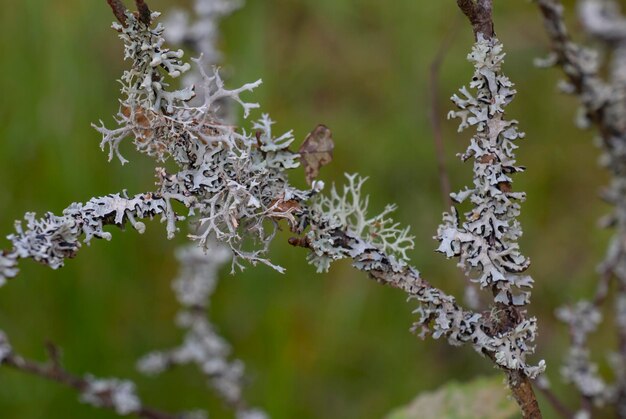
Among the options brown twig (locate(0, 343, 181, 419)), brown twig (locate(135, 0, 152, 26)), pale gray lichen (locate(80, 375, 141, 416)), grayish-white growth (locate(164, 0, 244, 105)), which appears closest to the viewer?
brown twig (locate(135, 0, 152, 26))

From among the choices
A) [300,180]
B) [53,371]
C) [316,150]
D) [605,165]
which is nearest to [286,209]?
[316,150]

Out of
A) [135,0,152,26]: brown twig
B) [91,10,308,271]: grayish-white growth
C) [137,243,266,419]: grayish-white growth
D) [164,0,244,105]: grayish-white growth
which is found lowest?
[91,10,308,271]: grayish-white growth

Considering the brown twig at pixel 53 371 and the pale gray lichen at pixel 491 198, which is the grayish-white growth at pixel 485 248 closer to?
the pale gray lichen at pixel 491 198

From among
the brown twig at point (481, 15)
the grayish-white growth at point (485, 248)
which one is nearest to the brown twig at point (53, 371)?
the grayish-white growth at point (485, 248)

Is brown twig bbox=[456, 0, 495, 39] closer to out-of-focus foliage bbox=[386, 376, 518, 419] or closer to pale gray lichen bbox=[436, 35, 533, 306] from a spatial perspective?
pale gray lichen bbox=[436, 35, 533, 306]

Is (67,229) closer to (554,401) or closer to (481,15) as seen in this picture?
(481,15)

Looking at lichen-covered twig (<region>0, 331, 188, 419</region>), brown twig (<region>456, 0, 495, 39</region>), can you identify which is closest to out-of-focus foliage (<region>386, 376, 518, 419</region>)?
lichen-covered twig (<region>0, 331, 188, 419</region>)

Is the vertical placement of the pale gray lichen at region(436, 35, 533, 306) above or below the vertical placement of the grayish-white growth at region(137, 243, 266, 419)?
below
